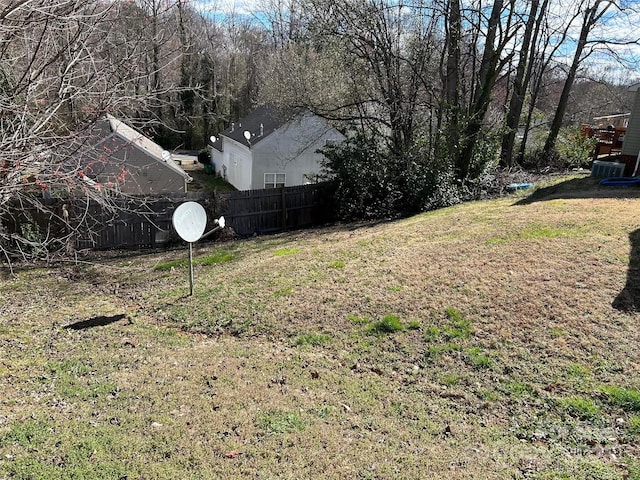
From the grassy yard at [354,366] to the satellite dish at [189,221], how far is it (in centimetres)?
107

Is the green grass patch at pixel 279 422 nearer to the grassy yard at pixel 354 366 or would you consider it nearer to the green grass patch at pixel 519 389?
the grassy yard at pixel 354 366

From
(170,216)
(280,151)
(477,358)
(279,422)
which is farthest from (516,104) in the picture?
(279,422)

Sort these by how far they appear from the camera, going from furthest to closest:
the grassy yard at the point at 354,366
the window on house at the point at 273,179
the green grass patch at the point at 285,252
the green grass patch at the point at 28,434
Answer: the window on house at the point at 273,179 → the green grass patch at the point at 285,252 → the green grass patch at the point at 28,434 → the grassy yard at the point at 354,366

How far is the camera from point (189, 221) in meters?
8.03

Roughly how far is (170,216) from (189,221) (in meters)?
5.30

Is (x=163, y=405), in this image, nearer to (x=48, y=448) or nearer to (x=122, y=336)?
(x=48, y=448)

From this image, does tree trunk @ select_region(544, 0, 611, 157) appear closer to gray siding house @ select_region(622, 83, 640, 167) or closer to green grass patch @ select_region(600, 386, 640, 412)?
gray siding house @ select_region(622, 83, 640, 167)

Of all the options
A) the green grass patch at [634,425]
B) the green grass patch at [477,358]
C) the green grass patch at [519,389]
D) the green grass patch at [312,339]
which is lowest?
the green grass patch at [312,339]

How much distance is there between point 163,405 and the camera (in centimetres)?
456

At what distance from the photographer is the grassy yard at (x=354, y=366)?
12.2 feet

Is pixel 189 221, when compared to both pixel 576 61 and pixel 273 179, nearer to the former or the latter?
pixel 273 179

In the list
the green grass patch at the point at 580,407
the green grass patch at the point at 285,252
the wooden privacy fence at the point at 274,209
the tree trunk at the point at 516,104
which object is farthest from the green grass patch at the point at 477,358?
the tree trunk at the point at 516,104

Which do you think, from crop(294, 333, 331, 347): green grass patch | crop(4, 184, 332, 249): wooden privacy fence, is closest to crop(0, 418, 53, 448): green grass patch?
crop(294, 333, 331, 347): green grass patch

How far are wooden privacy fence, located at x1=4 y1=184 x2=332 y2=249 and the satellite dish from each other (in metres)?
3.31
